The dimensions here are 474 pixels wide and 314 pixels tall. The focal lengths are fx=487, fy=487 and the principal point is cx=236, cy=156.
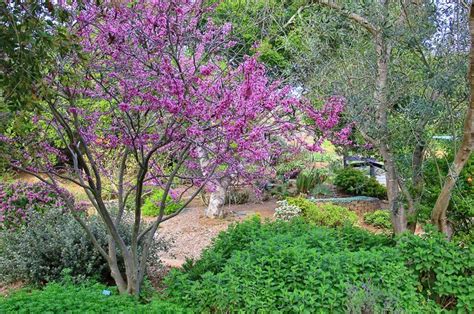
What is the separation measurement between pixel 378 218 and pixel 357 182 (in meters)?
2.21

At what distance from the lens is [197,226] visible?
30.7 feet

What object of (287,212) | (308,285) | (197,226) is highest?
(197,226)

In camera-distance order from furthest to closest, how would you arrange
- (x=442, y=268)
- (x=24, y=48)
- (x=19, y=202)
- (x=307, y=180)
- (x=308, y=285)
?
(x=307, y=180) → (x=19, y=202) → (x=442, y=268) → (x=308, y=285) → (x=24, y=48)

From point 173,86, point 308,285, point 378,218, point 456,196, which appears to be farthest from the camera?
point 378,218

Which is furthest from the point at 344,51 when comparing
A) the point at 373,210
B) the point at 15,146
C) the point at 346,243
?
the point at 373,210

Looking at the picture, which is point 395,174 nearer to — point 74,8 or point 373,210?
point 74,8

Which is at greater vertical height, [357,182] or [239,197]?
[239,197]

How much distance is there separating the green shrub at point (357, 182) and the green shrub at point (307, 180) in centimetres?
51

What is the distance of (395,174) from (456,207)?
642 mm

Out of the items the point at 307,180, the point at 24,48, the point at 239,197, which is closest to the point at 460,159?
the point at 24,48

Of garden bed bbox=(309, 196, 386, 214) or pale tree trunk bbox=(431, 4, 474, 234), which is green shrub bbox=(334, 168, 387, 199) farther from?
pale tree trunk bbox=(431, 4, 474, 234)

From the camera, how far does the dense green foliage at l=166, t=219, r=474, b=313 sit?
11.7ft

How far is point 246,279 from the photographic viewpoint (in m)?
3.72

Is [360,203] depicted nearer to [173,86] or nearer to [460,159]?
[460,159]
